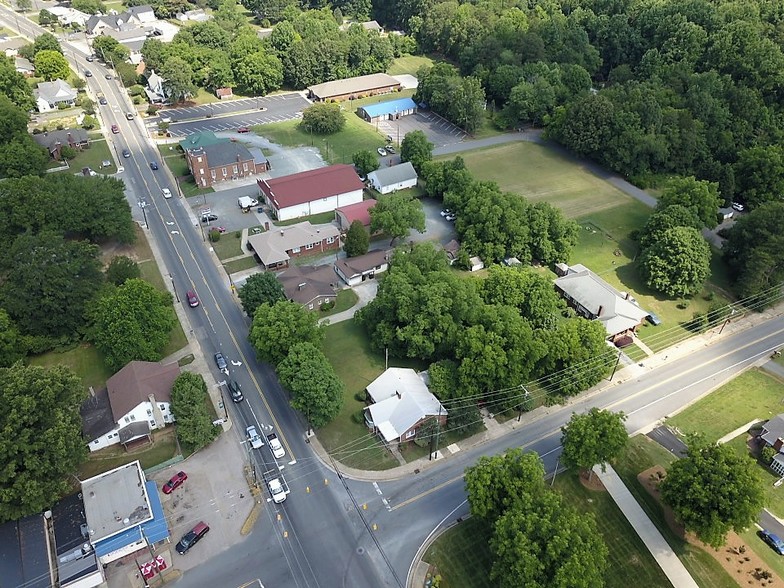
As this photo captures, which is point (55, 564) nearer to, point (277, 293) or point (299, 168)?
point (277, 293)

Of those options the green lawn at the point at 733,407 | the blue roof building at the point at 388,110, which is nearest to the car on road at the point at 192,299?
the green lawn at the point at 733,407

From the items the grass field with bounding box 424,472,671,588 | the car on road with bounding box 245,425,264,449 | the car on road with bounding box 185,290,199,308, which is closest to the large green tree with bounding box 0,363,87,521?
the car on road with bounding box 245,425,264,449

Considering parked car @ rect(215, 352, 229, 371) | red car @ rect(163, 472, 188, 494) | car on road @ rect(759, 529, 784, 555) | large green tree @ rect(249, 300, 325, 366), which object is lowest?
parked car @ rect(215, 352, 229, 371)

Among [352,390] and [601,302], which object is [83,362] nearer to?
[352,390]

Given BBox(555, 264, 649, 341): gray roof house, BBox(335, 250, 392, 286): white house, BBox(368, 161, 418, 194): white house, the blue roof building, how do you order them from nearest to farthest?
1. BBox(555, 264, 649, 341): gray roof house
2. BBox(335, 250, 392, 286): white house
3. BBox(368, 161, 418, 194): white house
4. the blue roof building

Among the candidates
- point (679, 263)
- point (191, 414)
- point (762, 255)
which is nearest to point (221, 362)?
point (191, 414)

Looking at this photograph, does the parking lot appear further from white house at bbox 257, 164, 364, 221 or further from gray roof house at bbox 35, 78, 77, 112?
gray roof house at bbox 35, 78, 77, 112

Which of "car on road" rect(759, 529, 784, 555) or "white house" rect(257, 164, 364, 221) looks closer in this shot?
"car on road" rect(759, 529, 784, 555)
